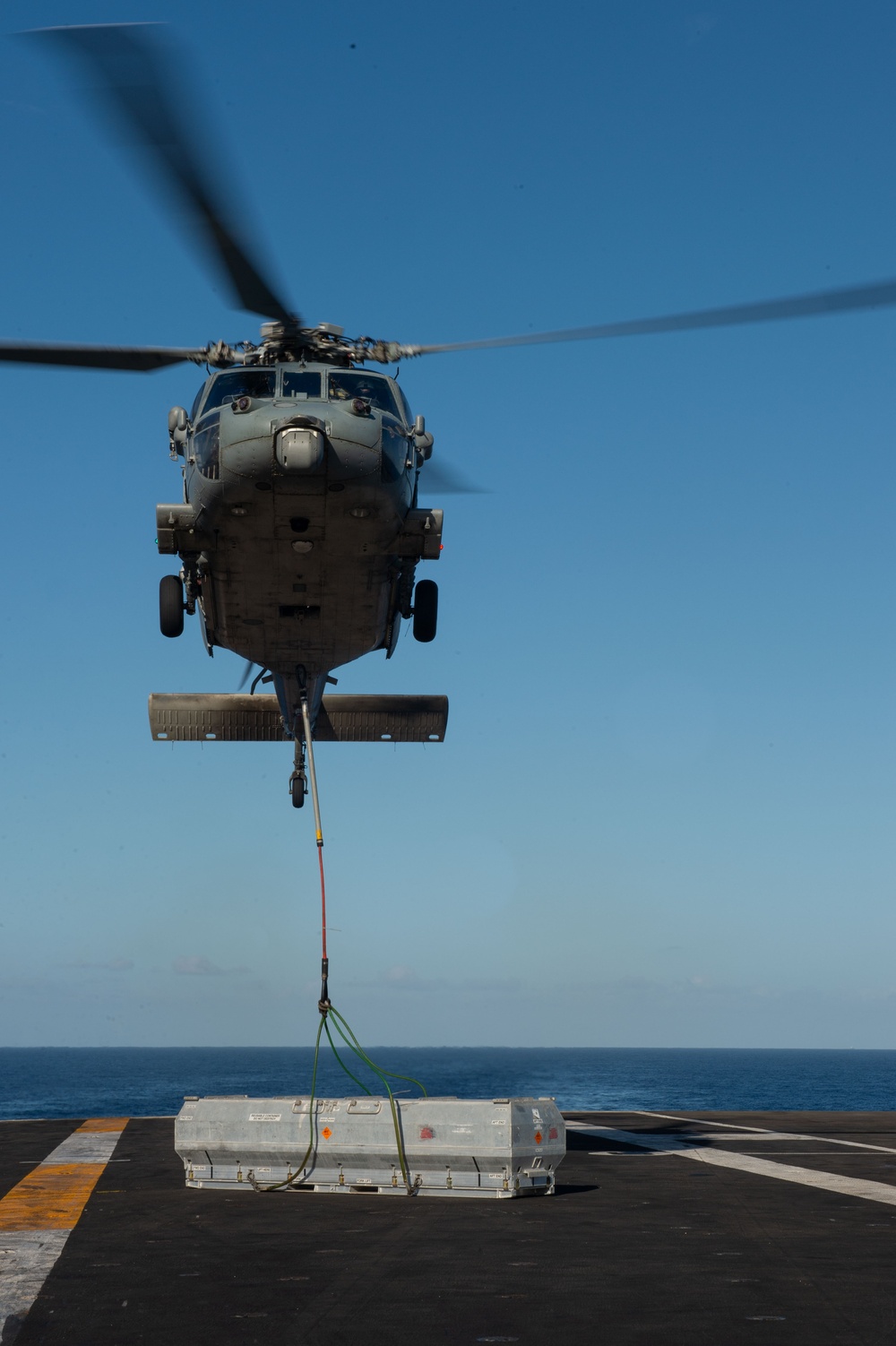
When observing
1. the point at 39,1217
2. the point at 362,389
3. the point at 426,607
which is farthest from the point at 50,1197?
the point at 362,389

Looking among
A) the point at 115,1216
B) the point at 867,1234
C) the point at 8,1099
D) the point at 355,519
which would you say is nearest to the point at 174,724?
the point at 355,519

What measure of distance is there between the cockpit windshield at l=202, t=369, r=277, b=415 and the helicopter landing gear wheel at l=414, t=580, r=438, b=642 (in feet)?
14.4

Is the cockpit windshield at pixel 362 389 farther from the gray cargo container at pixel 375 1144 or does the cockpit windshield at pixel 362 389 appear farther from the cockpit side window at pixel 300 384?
the gray cargo container at pixel 375 1144

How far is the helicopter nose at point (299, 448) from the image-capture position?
14.8 metres

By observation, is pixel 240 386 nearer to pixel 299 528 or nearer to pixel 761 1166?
pixel 299 528

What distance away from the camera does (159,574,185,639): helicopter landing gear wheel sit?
1848 centimetres

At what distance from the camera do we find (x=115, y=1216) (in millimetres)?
13516

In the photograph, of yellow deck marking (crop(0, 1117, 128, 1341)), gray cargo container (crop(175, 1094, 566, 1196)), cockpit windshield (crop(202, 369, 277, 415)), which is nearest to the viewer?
yellow deck marking (crop(0, 1117, 128, 1341))

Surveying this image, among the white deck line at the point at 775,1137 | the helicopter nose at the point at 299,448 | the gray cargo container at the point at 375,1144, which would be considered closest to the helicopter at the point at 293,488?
the helicopter nose at the point at 299,448

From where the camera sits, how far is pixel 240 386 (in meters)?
15.9

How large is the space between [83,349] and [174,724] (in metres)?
7.92

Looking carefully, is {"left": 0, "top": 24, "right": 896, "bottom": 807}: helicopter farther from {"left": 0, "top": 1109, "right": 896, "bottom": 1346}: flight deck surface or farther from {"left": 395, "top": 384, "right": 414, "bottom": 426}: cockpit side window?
{"left": 0, "top": 1109, "right": 896, "bottom": 1346}: flight deck surface

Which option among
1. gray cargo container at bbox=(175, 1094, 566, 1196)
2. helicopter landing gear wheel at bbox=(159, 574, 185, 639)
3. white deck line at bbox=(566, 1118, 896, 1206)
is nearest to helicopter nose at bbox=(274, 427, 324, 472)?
helicopter landing gear wheel at bbox=(159, 574, 185, 639)

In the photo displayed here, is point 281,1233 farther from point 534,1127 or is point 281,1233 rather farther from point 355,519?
point 355,519
